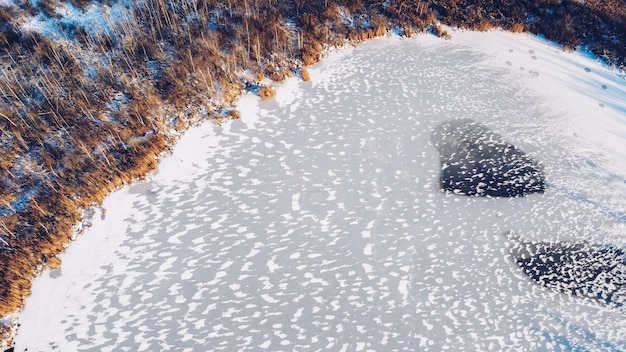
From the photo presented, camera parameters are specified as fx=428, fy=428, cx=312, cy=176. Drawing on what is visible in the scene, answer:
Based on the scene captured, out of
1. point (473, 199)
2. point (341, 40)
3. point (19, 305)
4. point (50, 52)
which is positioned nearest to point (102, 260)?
point (19, 305)

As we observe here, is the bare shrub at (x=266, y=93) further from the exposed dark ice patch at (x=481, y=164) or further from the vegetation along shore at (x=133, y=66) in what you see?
the exposed dark ice patch at (x=481, y=164)

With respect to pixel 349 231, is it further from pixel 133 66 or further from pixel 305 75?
pixel 133 66

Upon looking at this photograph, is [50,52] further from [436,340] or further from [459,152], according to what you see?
[436,340]

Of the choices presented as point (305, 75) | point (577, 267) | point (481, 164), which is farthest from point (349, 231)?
point (305, 75)

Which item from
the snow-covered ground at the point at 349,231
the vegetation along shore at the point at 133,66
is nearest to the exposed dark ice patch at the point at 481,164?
the snow-covered ground at the point at 349,231

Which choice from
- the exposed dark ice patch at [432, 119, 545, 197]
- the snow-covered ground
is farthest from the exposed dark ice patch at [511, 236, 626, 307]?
the exposed dark ice patch at [432, 119, 545, 197]

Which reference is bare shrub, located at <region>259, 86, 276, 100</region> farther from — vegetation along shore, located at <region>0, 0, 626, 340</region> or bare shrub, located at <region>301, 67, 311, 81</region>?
bare shrub, located at <region>301, 67, 311, 81</region>

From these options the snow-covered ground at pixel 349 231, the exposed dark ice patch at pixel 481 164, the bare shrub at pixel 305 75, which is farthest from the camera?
the bare shrub at pixel 305 75

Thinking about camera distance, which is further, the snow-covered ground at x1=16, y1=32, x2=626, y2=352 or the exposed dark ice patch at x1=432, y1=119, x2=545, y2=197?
the exposed dark ice patch at x1=432, y1=119, x2=545, y2=197
